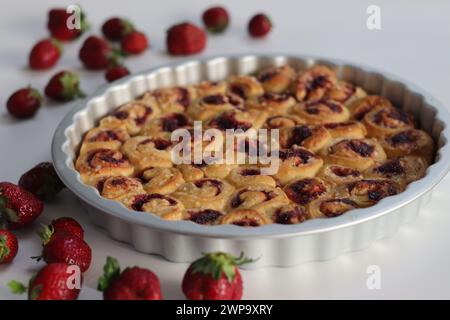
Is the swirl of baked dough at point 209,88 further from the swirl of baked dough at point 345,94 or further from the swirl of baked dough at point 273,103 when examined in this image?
the swirl of baked dough at point 345,94

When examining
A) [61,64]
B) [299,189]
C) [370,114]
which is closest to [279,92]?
[370,114]

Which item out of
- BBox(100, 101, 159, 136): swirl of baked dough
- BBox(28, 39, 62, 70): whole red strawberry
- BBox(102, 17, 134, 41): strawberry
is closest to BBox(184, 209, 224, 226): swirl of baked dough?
BBox(100, 101, 159, 136): swirl of baked dough

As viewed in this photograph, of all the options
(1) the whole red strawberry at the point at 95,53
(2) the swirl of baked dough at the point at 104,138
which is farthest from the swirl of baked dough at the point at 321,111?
(1) the whole red strawberry at the point at 95,53

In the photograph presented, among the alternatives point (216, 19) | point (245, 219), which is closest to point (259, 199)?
point (245, 219)

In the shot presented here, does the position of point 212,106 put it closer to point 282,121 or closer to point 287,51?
point 282,121

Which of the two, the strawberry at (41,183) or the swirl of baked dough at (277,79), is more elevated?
the swirl of baked dough at (277,79)

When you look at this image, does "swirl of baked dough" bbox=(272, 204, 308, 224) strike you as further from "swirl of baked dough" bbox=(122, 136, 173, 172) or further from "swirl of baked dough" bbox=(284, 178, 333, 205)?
"swirl of baked dough" bbox=(122, 136, 173, 172)

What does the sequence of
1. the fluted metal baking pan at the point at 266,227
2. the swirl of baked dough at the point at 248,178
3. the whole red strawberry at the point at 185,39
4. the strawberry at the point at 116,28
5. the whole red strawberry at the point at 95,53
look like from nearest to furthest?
the fluted metal baking pan at the point at 266,227, the swirl of baked dough at the point at 248,178, the whole red strawberry at the point at 95,53, the whole red strawberry at the point at 185,39, the strawberry at the point at 116,28
